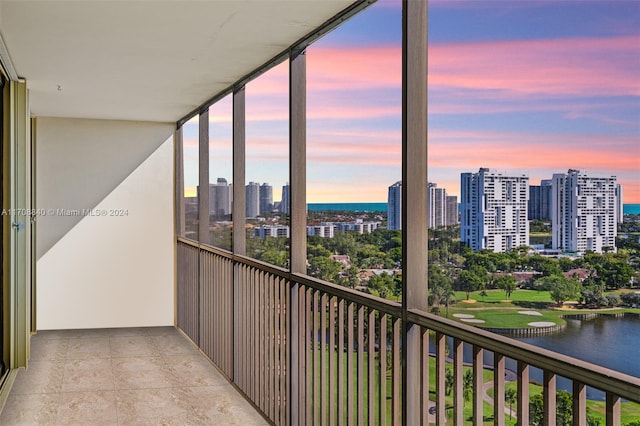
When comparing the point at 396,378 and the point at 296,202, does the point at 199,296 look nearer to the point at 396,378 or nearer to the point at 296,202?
the point at 296,202

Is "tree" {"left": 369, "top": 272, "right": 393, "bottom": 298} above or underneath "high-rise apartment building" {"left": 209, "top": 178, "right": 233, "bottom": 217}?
underneath

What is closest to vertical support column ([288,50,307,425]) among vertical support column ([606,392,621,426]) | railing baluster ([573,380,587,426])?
railing baluster ([573,380,587,426])

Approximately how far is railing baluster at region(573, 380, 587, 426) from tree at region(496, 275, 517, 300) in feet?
12.7

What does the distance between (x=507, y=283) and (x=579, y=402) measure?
158 inches

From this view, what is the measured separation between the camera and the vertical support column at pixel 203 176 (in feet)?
21.4

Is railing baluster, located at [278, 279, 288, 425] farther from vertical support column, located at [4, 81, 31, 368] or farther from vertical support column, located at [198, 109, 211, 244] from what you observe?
vertical support column, located at [198, 109, 211, 244]

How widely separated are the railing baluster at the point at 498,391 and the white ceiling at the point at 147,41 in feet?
5.78

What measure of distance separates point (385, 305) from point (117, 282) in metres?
5.74

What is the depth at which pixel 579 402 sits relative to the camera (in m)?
1.79

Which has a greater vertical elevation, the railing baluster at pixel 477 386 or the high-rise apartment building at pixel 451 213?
the high-rise apartment building at pixel 451 213

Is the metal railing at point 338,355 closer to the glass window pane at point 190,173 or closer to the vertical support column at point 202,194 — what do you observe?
the vertical support column at point 202,194

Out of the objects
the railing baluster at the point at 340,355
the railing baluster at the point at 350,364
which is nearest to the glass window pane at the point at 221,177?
the railing baluster at the point at 340,355

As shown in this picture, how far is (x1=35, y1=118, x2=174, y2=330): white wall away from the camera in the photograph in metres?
7.75

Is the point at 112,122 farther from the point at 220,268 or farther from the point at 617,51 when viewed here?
the point at 617,51
